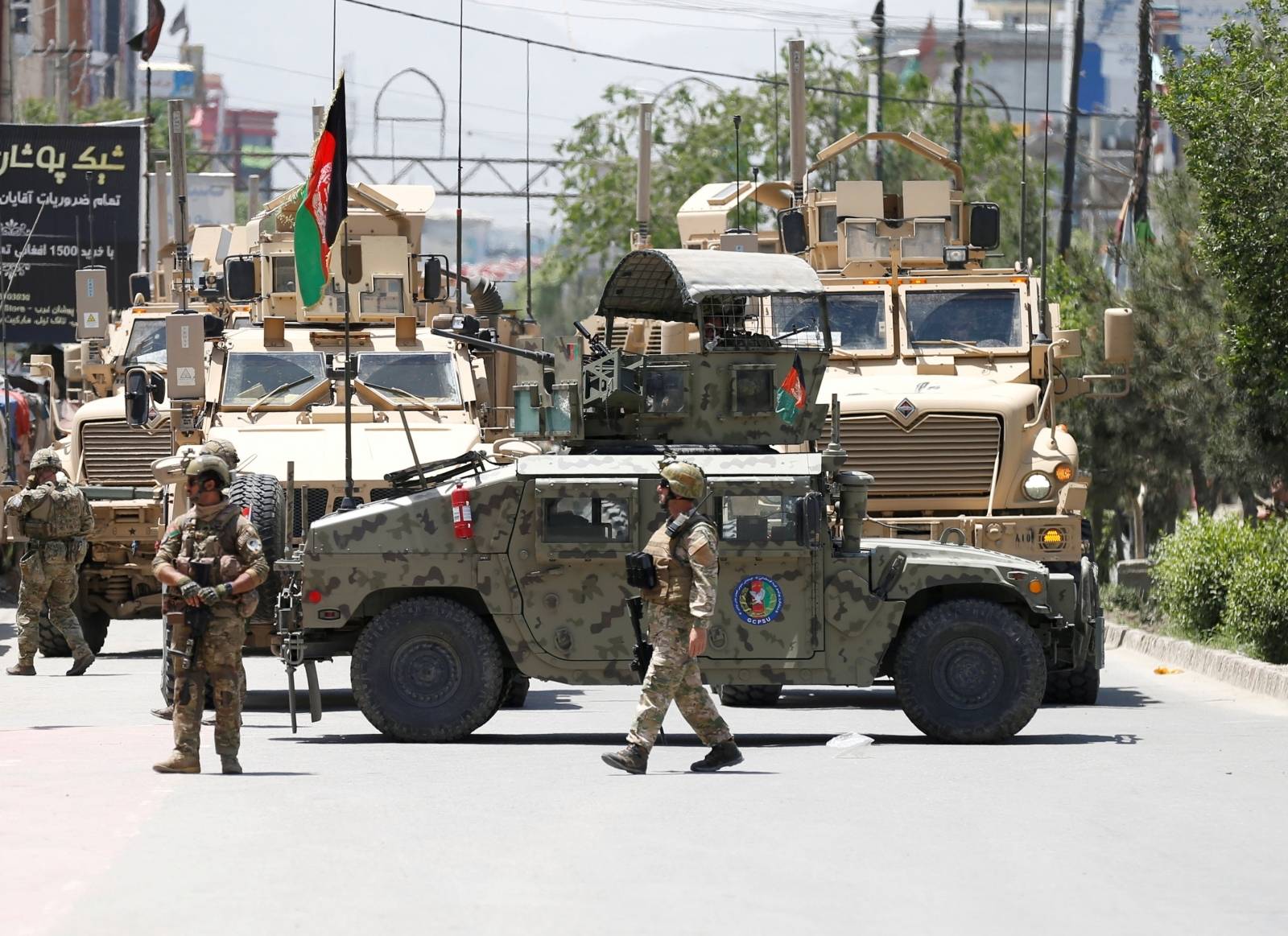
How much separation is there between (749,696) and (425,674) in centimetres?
409

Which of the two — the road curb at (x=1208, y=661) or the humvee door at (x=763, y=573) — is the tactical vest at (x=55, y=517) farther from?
the road curb at (x=1208, y=661)

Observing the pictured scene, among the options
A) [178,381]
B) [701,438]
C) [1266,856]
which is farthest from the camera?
[178,381]

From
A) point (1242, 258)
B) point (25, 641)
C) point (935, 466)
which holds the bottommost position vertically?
point (25, 641)

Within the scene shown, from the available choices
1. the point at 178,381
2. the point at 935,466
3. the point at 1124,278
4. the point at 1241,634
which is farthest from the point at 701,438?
the point at 1124,278

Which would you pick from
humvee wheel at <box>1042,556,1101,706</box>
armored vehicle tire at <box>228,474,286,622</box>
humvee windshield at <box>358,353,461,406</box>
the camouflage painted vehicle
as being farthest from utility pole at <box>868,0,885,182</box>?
the camouflage painted vehicle

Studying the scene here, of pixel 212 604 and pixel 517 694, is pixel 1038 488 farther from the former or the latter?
pixel 212 604

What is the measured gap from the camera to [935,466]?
18531 mm

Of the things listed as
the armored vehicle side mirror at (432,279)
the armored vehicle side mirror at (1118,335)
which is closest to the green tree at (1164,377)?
the armored vehicle side mirror at (1118,335)

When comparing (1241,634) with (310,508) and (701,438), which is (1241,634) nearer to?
(701,438)

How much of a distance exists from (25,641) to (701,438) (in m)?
6.81

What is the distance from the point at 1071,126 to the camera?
31.5 meters

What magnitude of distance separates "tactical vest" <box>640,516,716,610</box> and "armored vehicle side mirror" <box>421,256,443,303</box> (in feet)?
37.8

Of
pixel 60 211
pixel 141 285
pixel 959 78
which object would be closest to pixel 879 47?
pixel 959 78

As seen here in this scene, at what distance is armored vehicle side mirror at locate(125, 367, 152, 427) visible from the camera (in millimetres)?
19781
